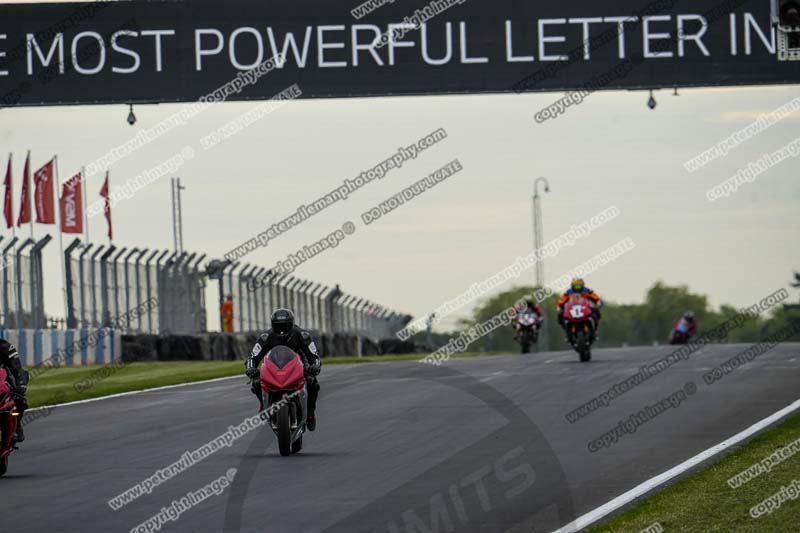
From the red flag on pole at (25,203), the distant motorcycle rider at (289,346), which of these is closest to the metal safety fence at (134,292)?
the red flag on pole at (25,203)

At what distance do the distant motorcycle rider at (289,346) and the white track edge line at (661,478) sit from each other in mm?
3520

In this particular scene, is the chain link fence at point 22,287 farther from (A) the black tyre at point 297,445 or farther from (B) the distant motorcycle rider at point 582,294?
(A) the black tyre at point 297,445

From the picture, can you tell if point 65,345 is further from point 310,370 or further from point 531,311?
point 310,370

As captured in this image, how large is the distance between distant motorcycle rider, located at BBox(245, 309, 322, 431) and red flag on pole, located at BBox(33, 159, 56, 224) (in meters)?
30.4

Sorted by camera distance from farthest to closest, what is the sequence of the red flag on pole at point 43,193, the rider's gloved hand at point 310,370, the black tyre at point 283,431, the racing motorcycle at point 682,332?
the racing motorcycle at point 682,332
the red flag on pole at point 43,193
the rider's gloved hand at point 310,370
the black tyre at point 283,431

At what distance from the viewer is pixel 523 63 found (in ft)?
79.1

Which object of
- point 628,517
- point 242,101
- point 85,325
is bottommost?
point 628,517

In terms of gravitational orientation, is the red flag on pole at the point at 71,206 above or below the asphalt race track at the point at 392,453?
above

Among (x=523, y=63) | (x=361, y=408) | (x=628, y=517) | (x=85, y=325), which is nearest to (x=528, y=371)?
(x=523, y=63)

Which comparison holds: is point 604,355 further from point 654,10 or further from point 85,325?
point 85,325

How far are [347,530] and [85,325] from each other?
23.9 metres

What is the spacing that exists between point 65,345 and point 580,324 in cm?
1039

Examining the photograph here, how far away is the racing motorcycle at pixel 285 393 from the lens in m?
13.9

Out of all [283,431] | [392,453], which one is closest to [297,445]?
[283,431]
